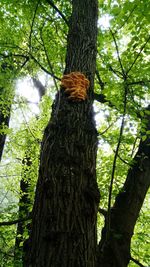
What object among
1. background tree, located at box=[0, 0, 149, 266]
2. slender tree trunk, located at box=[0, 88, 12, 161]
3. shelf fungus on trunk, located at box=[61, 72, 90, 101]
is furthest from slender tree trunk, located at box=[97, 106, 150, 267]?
slender tree trunk, located at box=[0, 88, 12, 161]

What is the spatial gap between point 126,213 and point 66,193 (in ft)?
5.64

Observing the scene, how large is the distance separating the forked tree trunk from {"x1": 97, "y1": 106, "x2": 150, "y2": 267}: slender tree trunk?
104 cm

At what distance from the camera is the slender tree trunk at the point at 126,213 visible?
310 cm

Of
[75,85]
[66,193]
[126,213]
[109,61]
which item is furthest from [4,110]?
[66,193]

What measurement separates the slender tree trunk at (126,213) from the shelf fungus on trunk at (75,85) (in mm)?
893

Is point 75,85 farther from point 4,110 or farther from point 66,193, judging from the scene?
point 4,110

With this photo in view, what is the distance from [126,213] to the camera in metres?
3.39

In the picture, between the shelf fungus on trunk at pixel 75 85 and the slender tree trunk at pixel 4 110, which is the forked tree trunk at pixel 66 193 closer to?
the shelf fungus on trunk at pixel 75 85

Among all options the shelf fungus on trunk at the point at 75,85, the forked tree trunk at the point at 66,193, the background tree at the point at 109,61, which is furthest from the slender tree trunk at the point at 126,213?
the forked tree trunk at the point at 66,193

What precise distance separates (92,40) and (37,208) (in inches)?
74.7

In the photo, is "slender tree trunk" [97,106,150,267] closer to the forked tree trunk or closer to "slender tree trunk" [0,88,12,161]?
the forked tree trunk

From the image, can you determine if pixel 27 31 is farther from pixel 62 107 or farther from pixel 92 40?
pixel 62 107

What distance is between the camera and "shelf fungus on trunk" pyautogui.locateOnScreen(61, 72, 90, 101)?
245 centimetres

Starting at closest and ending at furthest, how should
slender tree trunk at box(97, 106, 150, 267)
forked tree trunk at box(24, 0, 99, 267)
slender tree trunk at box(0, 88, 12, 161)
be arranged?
1. forked tree trunk at box(24, 0, 99, 267)
2. slender tree trunk at box(97, 106, 150, 267)
3. slender tree trunk at box(0, 88, 12, 161)
